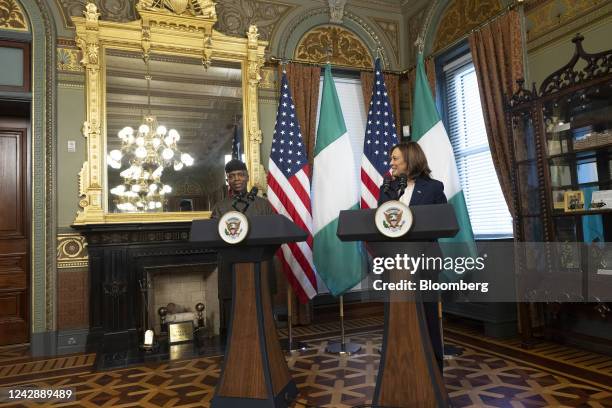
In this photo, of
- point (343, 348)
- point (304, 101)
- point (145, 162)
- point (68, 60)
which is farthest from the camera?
point (304, 101)

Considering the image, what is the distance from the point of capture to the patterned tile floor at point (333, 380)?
2.58 m

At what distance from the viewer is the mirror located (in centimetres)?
441

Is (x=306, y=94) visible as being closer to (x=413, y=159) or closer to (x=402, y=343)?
(x=413, y=159)

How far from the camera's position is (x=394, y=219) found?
76.5 inches

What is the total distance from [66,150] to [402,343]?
3705mm

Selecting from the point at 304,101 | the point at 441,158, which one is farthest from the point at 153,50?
the point at 441,158

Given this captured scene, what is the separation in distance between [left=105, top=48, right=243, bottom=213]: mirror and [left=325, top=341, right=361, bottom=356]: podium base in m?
1.90

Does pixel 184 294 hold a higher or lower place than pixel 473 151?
lower

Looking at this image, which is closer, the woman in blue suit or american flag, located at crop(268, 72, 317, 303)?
the woman in blue suit

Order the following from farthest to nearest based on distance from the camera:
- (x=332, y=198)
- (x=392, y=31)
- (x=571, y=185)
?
(x=392, y=31)
(x=332, y=198)
(x=571, y=185)

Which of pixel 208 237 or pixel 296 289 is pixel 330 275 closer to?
pixel 296 289

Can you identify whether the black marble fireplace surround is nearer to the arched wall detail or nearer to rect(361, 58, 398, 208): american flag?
rect(361, 58, 398, 208): american flag

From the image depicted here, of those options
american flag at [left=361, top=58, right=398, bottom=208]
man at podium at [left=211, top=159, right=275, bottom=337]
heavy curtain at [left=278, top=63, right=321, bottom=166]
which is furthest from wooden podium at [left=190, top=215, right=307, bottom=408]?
heavy curtain at [left=278, top=63, right=321, bottom=166]

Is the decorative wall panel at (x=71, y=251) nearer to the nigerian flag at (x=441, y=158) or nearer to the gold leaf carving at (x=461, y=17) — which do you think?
the nigerian flag at (x=441, y=158)
